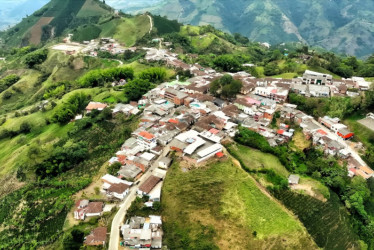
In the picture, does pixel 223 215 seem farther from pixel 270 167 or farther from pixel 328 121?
pixel 328 121

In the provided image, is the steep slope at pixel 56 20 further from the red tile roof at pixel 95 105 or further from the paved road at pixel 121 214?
the paved road at pixel 121 214

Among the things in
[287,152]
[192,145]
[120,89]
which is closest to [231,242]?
[192,145]

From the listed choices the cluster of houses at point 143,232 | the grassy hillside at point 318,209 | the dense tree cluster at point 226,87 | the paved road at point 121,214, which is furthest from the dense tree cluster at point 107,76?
the cluster of houses at point 143,232

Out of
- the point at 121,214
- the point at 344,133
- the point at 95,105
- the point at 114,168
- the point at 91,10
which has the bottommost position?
the point at 91,10

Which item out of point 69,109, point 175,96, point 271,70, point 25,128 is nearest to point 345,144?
point 175,96

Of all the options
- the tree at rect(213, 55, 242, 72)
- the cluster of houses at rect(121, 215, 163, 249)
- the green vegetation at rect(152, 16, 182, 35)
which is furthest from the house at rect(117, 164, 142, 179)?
the green vegetation at rect(152, 16, 182, 35)

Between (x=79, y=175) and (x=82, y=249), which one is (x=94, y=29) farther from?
(x=82, y=249)
